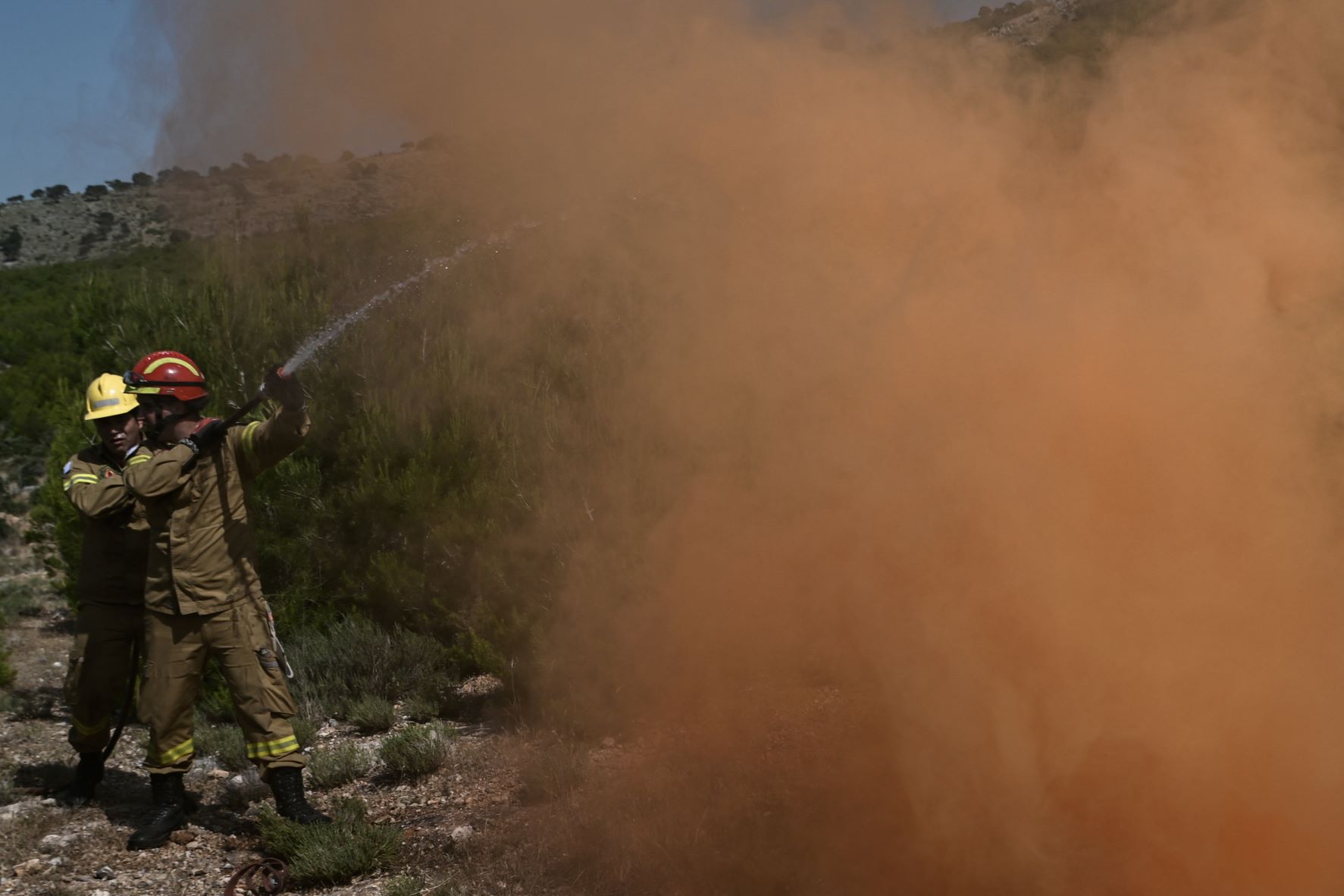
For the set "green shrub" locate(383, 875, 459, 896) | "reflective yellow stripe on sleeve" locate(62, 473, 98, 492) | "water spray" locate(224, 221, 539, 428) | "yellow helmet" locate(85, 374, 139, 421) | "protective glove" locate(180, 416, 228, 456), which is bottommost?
"green shrub" locate(383, 875, 459, 896)

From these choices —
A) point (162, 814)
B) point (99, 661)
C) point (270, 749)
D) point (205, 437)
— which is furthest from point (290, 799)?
point (205, 437)

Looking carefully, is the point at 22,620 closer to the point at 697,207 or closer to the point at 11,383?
the point at 697,207

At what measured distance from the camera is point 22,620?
32.9ft

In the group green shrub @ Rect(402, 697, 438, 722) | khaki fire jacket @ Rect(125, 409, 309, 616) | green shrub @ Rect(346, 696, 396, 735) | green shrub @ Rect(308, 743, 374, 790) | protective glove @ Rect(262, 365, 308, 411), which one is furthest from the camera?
green shrub @ Rect(402, 697, 438, 722)

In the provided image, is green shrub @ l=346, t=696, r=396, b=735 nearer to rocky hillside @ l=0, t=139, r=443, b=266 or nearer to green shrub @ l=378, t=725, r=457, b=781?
green shrub @ l=378, t=725, r=457, b=781

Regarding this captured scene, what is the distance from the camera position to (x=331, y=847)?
4461 mm

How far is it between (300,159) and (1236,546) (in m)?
→ 4.59

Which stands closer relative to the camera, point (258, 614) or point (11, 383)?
point (258, 614)

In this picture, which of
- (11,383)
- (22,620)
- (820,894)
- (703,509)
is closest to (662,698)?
(703,509)

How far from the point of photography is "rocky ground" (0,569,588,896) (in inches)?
173

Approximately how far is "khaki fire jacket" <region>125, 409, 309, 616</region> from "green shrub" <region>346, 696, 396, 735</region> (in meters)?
1.57

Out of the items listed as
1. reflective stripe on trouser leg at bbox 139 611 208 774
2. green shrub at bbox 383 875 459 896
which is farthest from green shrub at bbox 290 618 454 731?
green shrub at bbox 383 875 459 896

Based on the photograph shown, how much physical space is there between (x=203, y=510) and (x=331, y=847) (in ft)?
5.09

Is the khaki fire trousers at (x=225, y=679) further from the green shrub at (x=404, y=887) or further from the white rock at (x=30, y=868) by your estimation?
the green shrub at (x=404, y=887)
